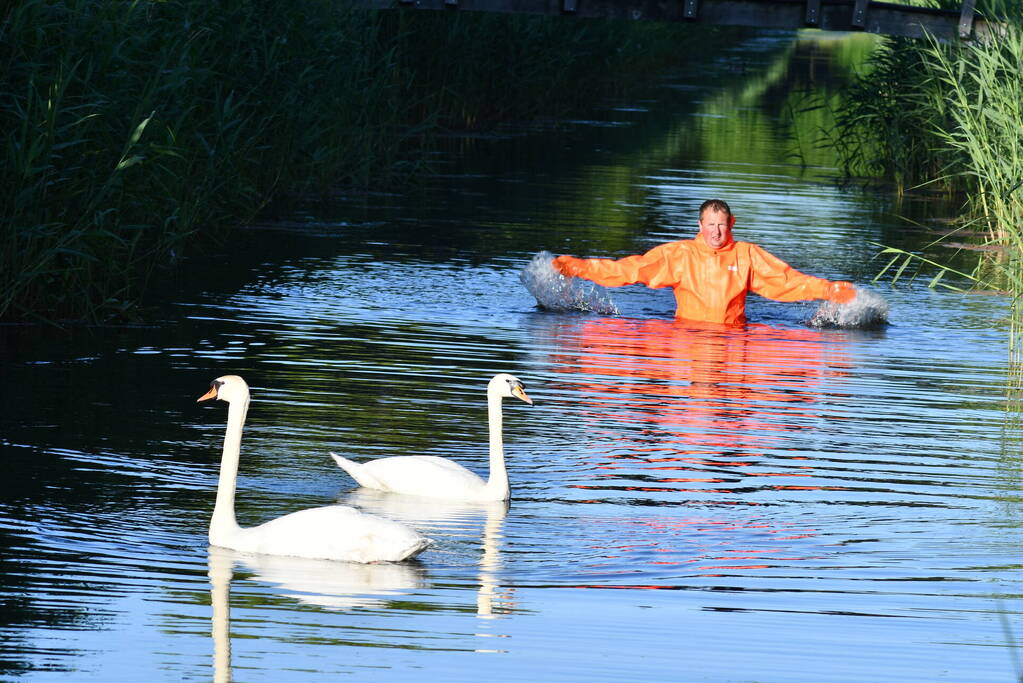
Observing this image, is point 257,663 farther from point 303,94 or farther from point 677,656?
point 303,94

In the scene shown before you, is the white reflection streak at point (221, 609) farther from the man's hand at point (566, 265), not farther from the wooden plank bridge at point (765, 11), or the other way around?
the wooden plank bridge at point (765, 11)

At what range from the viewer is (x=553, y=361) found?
1168 centimetres

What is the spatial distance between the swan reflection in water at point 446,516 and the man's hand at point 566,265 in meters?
5.41

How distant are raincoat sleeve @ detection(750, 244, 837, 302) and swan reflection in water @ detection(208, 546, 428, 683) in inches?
271

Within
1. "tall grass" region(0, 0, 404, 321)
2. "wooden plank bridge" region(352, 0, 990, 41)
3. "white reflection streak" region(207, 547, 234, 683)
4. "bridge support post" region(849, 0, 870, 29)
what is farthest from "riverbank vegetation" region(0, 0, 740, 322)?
"bridge support post" region(849, 0, 870, 29)

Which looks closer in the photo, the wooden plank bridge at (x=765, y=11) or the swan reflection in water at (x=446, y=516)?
the swan reflection in water at (x=446, y=516)

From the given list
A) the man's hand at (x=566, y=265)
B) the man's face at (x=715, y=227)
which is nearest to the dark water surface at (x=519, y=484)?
the man's hand at (x=566, y=265)

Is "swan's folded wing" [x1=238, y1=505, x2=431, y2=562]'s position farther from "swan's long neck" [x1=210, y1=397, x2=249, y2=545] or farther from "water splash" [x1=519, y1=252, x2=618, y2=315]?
"water splash" [x1=519, y1=252, x2=618, y2=315]

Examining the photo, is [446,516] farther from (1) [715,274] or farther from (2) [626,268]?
(1) [715,274]

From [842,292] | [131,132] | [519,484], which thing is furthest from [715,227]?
[519,484]

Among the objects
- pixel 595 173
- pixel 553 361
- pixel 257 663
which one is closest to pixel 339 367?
pixel 553 361

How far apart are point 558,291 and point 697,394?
131 inches

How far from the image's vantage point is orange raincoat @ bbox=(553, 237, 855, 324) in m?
13.2

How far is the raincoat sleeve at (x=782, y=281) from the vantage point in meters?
13.2
